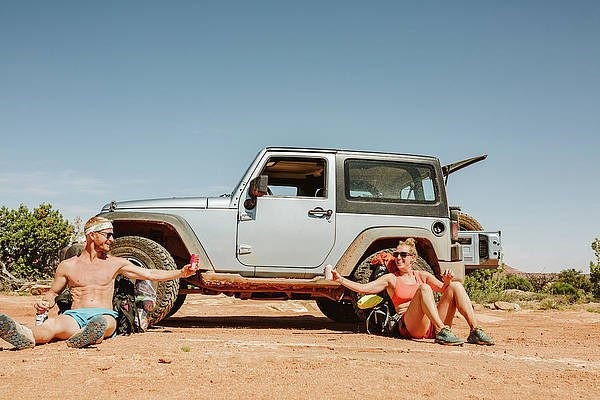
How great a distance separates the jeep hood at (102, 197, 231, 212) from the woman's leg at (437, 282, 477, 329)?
265 cm

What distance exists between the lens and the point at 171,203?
6961mm

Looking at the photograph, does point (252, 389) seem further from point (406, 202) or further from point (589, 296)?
point (589, 296)

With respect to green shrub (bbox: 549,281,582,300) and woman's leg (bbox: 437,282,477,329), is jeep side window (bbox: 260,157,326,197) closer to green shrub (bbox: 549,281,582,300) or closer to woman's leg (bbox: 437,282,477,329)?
woman's leg (bbox: 437,282,477,329)

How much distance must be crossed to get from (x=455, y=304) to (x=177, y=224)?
10.4ft

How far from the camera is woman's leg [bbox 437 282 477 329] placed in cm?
602

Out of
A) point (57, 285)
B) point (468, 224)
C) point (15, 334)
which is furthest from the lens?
point (468, 224)

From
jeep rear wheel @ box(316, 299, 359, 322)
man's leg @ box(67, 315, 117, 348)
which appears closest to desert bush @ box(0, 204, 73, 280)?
jeep rear wheel @ box(316, 299, 359, 322)

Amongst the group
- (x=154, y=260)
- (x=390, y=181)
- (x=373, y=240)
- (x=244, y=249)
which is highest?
(x=390, y=181)

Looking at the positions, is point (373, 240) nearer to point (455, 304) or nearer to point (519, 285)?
point (455, 304)

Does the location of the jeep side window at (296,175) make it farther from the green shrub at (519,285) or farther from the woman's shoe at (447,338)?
the green shrub at (519,285)

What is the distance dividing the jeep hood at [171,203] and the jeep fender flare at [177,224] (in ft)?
0.39

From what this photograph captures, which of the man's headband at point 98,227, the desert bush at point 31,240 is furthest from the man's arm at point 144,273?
the desert bush at point 31,240

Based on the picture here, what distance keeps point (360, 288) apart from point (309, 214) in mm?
1203

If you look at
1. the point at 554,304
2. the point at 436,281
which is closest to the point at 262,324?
Answer: the point at 436,281
